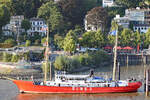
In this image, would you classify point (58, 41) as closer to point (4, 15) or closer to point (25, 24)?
point (25, 24)

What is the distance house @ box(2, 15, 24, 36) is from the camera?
11138cm

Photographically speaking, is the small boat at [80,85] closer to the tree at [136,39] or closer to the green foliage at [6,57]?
the green foliage at [6,57]

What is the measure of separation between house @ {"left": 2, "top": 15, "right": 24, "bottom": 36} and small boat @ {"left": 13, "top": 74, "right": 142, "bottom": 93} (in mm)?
44245

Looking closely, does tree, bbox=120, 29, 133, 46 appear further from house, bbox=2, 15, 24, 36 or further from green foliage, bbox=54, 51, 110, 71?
house, bbox=2, 15, 24, 36

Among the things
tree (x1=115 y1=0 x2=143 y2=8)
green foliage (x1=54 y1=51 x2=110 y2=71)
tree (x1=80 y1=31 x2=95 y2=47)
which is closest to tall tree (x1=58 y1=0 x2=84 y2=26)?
tree (x1=115 y1=0 x2=143 y2=8)

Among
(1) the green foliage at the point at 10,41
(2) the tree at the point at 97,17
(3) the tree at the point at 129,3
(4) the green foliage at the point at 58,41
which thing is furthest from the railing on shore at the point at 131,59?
(3) the tree at the point at 129,3

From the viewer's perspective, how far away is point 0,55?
92.9 metres

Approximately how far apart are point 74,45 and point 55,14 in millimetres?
18677

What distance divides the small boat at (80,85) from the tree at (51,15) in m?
45.7

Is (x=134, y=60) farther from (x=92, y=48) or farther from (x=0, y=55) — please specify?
(x=0, y=55)

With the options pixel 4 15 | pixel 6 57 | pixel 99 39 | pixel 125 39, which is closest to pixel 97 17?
pixel 125 39

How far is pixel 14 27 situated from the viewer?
112062 millimetres

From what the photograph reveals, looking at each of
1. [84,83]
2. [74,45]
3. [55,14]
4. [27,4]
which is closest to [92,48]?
[74,45]

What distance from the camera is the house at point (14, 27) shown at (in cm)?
11138
